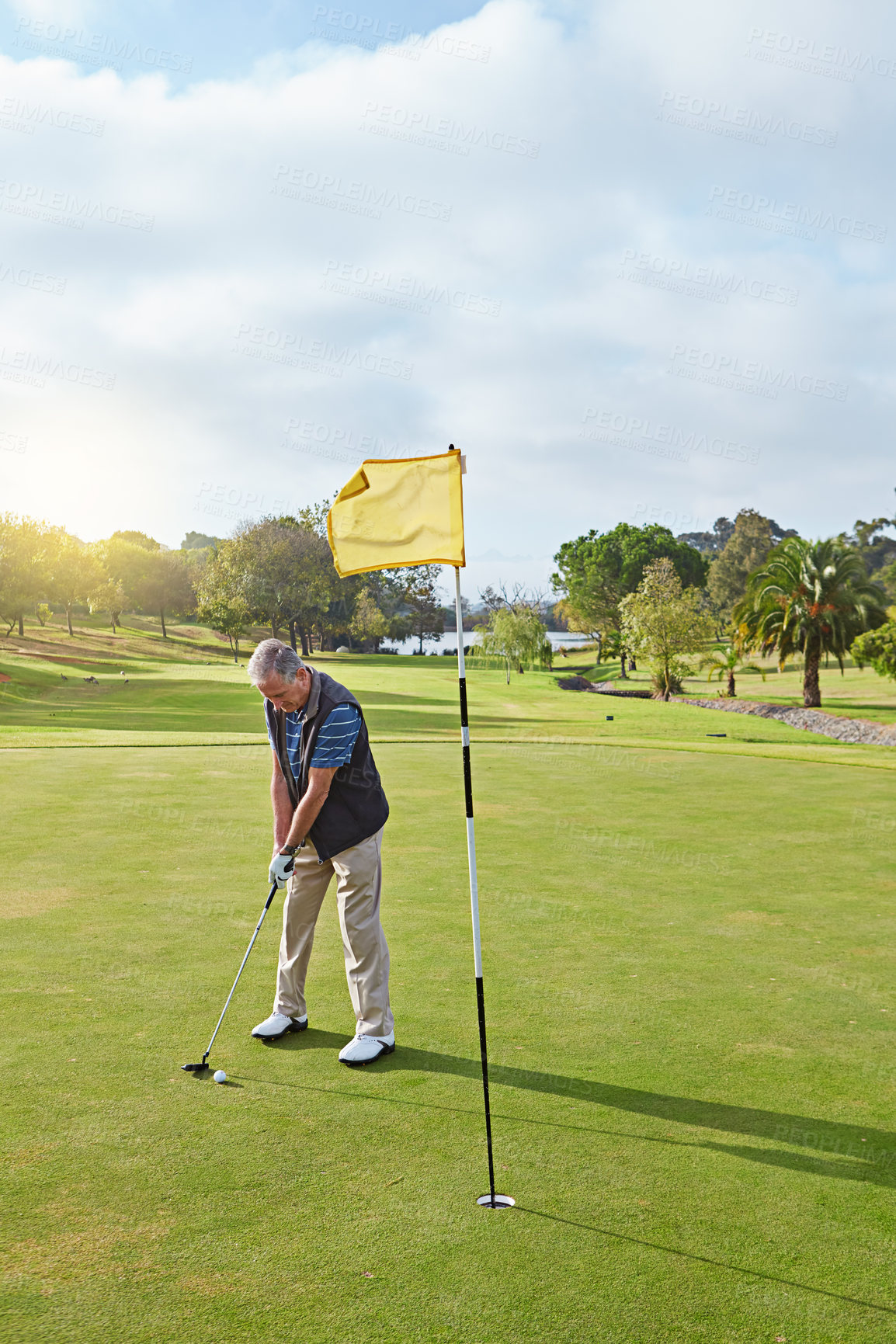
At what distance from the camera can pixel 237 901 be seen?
8242 mm

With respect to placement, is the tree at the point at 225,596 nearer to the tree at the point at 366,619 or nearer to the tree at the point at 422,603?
the tree at the point at 366,619

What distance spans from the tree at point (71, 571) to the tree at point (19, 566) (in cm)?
473

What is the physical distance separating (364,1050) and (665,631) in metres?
47.3

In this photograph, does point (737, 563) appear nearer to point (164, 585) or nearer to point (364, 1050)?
point (164, 585)

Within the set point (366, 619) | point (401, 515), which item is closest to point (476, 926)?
point (401, 515)

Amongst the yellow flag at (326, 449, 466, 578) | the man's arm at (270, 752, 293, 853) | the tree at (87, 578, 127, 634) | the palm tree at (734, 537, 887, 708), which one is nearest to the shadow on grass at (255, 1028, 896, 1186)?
the man's arm at (270, 752, 293, 853)

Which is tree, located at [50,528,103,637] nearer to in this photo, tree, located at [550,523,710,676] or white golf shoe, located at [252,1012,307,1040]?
tree, located at [550,523,710,676]

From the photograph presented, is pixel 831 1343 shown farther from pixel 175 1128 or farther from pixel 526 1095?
pixel 175 1128

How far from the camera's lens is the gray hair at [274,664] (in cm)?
546

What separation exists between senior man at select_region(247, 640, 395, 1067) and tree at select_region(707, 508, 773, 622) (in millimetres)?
98763

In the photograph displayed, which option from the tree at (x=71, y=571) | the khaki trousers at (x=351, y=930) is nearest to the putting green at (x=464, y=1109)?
the khaki trousers at (x=351, y=930)

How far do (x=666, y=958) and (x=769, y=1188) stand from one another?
9.55ft

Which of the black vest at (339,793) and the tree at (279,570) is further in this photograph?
the tree at (279,570)

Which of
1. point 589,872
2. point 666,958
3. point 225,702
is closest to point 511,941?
point 666,958
